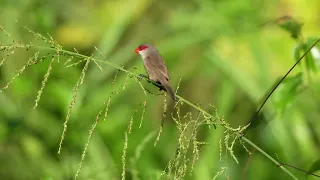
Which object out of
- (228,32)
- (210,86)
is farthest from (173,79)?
(210,86)

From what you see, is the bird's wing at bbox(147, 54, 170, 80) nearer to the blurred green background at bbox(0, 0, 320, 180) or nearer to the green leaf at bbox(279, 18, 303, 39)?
the green leaf at bbox(279, 18, 303, 39)

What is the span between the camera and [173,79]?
3.11 meters

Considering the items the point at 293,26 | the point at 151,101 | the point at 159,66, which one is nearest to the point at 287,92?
the point at 293,26

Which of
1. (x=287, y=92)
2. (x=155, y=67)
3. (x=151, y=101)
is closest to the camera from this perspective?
(x=287, y=92)

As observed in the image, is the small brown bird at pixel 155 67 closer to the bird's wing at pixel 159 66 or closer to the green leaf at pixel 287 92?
the bird's wing at pixel 159 66

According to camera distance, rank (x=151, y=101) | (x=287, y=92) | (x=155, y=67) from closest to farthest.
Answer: (x=287, y=92) < (x=155, y=67) < (x=151, y=101)

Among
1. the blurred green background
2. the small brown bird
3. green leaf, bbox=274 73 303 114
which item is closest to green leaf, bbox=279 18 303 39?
green leaf, bbox=274 73 303 114

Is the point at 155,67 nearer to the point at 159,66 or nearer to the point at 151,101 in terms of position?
the point at 159,66

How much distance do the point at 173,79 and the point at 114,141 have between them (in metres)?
0.58

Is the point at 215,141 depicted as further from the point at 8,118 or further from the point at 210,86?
the point at 210,86

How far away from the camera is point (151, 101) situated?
300 centimetres

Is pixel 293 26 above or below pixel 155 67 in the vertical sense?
below

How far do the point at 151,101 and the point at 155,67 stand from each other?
148cm

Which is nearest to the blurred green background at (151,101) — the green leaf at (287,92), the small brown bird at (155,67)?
the small brown bird at (155,67)
